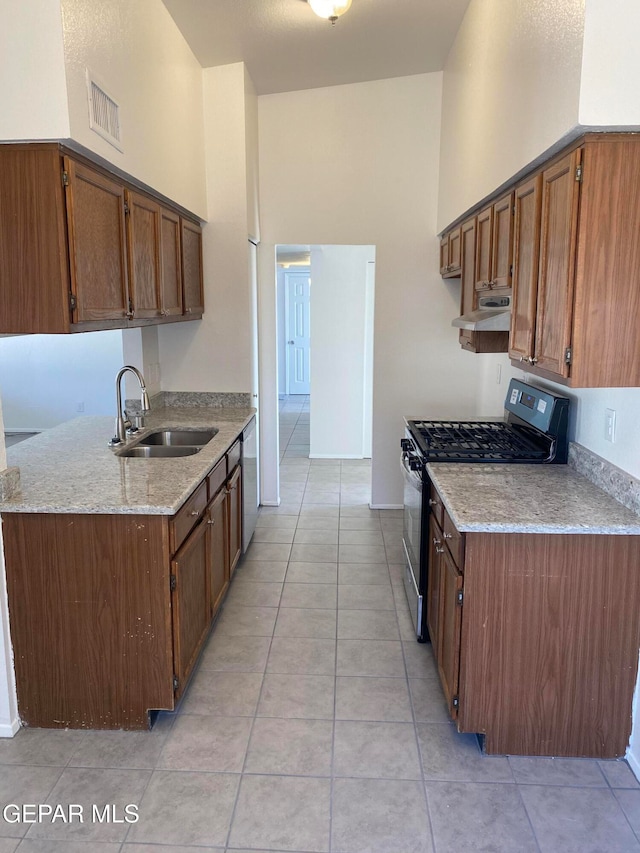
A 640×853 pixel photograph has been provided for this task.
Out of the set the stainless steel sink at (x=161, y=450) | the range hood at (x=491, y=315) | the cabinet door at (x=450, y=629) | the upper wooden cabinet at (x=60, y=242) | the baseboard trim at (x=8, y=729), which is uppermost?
the upper wooden cabinet at (x=60, y=242)

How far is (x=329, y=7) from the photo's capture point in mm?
2904

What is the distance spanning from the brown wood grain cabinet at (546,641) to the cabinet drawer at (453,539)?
11 mm

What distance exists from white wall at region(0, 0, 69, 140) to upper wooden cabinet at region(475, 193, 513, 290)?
5.60ft

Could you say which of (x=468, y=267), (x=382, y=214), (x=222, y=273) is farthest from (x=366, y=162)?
(x=468, y=267)

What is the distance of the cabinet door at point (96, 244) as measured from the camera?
2.21 metres

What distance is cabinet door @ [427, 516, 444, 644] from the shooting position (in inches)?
104

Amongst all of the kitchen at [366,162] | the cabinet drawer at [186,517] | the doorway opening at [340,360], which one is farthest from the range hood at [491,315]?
the doorway opening at [340,360]

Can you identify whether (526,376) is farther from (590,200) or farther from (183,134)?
(183,134)

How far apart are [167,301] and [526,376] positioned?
197 centimetres

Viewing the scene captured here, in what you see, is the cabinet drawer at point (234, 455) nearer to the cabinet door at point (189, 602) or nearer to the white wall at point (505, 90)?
the cabinet door at point (189, 602)

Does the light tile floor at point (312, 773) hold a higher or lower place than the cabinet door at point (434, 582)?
lower

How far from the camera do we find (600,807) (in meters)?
2.03

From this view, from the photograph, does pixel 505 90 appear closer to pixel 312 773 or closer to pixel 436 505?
pixel 436 505

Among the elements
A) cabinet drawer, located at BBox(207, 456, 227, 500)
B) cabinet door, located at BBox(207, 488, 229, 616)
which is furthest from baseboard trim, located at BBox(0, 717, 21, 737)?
cabinet drawer, located at BBox(207, 456, 227, 500)
